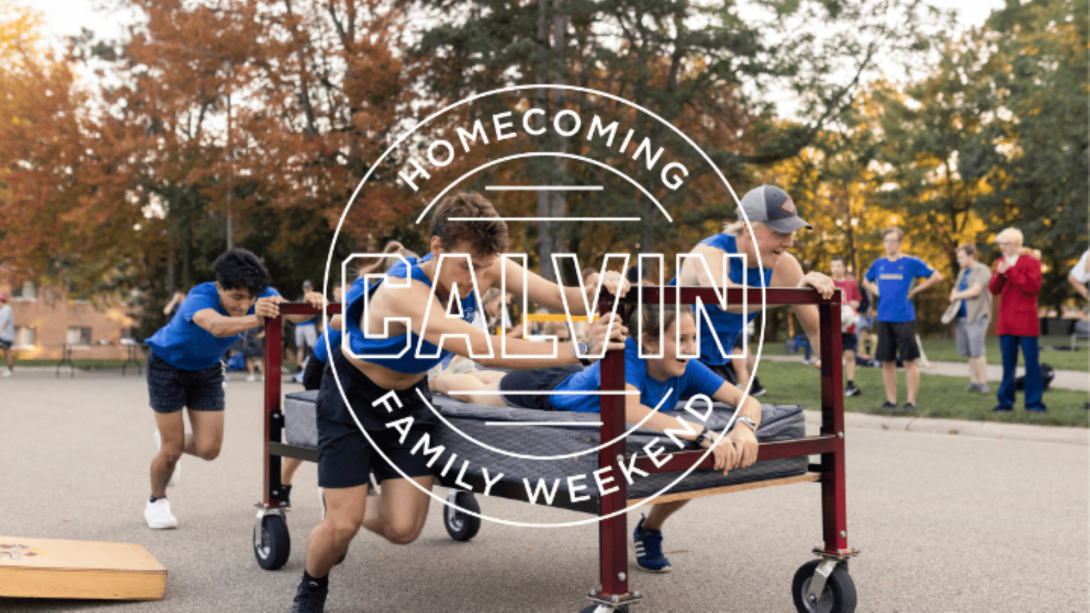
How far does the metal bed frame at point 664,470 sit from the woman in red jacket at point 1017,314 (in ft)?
24.8

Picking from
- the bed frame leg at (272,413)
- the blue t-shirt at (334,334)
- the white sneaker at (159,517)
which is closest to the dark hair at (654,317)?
the blue t-shirt at (334,334)

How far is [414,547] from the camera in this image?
5578mm

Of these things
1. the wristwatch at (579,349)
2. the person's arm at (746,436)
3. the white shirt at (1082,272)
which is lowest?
the person's arm at (746,436)

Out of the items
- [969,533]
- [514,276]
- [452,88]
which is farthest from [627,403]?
[452,88]

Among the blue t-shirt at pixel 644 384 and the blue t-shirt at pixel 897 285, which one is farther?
the blue t-shirt at pixel 897 285

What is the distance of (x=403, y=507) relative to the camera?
13.5 ft

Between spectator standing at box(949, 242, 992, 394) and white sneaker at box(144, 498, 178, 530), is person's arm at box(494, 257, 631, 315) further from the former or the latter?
spectator standing at box(949, 242, 992, 394)

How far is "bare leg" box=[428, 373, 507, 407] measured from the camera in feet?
17.2

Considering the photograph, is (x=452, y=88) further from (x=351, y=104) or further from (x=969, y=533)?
(x=969, y=533)

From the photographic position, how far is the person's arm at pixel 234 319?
5.24m

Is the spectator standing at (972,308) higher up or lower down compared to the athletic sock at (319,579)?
higher up

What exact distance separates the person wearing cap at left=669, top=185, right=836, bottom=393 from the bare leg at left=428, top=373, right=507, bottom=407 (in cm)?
121

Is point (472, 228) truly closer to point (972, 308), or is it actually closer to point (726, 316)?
point (726, 316)

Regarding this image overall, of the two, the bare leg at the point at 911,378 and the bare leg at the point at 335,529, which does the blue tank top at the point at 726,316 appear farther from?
the bare leg at the point at 911,378
